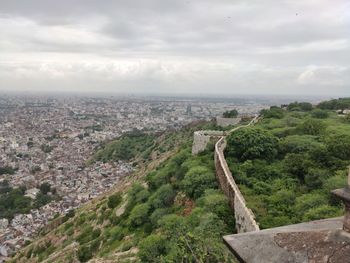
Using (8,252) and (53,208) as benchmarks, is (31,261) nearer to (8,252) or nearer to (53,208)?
(8,252)

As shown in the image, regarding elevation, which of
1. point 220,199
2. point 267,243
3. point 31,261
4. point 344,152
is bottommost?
point 31,261

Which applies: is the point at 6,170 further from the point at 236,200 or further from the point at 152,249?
the point at 236,200

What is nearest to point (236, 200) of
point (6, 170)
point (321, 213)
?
point (321, 213)

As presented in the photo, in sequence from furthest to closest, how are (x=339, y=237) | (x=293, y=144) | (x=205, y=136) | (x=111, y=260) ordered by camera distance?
(x=205, y=136) < (x=293, y=144) < (x=111, y=260) < (x=339, y=237)

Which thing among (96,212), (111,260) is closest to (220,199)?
(111,260)

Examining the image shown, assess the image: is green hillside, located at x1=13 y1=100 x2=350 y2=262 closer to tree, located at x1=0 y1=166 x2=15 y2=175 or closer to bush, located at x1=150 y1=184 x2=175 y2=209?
bush, located at x1=150 y1=184 x2=175 y2=209
